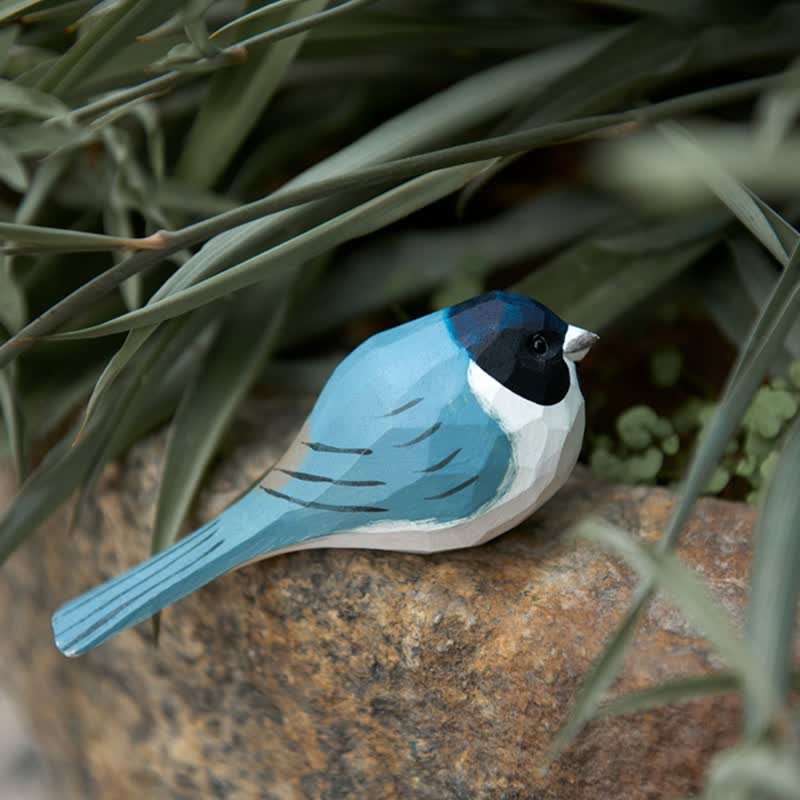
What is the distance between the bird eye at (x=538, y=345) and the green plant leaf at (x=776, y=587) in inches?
5.7

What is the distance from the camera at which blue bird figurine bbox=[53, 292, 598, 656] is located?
1.79 feet

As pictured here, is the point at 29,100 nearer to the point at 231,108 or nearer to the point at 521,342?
the point at 231,108

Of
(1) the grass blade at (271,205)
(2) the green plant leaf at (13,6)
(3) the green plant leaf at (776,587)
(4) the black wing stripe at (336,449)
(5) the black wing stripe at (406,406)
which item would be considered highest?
(2) the green plant leaf at (13,6)

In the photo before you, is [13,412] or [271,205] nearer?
[271,205]

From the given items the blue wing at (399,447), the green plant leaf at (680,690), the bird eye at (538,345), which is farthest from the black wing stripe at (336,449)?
the green plant leaf at (680,690)

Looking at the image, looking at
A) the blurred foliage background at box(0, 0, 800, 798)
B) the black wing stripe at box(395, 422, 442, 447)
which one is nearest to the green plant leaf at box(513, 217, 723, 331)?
the blurred foliage background at box(0, 0, 800, 798)

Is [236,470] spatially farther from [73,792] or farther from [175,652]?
[73,792]

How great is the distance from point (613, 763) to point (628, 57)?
50 cm

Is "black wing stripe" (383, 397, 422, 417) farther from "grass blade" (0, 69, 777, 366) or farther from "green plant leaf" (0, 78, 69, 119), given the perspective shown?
"green plant leaf" (0, 78, 69, 119)

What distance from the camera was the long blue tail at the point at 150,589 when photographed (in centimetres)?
58

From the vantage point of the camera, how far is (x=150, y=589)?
582 mm

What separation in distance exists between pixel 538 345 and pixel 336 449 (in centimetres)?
13

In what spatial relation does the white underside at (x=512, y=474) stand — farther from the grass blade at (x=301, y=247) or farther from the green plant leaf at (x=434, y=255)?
the green plant leaf at (x=434, y=255)

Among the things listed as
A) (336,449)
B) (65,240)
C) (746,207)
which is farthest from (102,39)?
(746,207)
